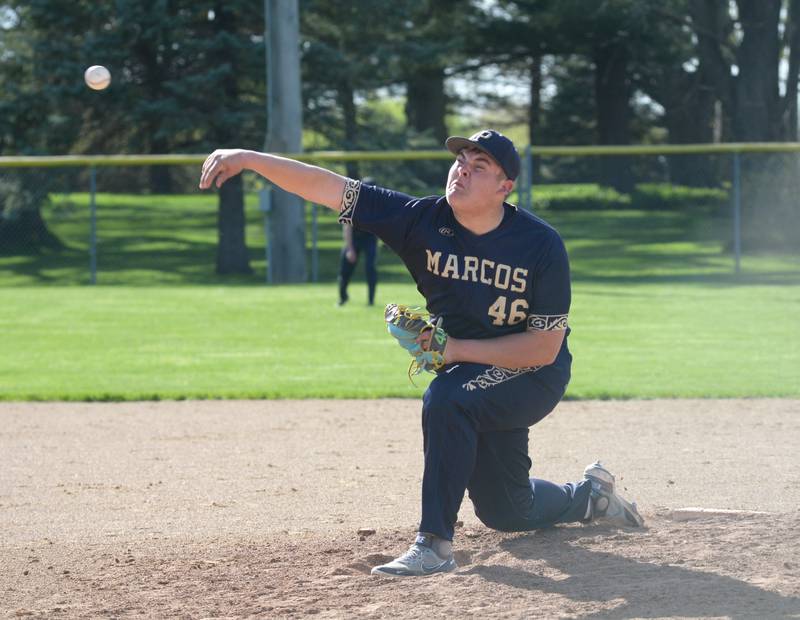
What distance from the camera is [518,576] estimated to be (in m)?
4.52

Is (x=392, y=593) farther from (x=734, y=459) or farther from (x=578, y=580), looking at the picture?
(x=734, y=459)

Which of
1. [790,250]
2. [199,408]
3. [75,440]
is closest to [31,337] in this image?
[199,408]

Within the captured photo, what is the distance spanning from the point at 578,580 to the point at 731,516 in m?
1.22

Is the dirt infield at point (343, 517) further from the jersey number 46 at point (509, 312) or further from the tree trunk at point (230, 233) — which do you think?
the tree trunk at point (230, 233)

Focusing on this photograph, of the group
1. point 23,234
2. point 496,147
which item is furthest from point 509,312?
point 23,234

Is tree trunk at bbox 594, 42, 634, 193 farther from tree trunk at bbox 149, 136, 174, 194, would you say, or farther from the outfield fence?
tree trunk at bbox 149, 136, 174, 194

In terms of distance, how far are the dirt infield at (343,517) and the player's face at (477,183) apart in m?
1.40

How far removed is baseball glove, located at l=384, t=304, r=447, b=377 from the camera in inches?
176

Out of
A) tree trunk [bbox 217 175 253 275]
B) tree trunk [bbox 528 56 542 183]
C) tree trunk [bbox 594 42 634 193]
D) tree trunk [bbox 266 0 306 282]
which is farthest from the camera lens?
tree trunk [bbox 528 56 542 183]

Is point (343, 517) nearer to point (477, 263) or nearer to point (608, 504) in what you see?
point (608, 504)

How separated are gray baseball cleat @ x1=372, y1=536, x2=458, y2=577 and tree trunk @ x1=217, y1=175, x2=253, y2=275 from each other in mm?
20968

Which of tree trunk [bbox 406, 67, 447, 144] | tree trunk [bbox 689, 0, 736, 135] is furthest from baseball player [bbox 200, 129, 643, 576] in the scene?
tree trunk [bbox 406, 67, 447, 144]

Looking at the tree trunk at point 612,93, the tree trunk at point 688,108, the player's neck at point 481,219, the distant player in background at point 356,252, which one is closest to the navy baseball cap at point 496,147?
the player's neck at point 481,219

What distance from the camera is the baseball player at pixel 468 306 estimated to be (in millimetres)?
4465
